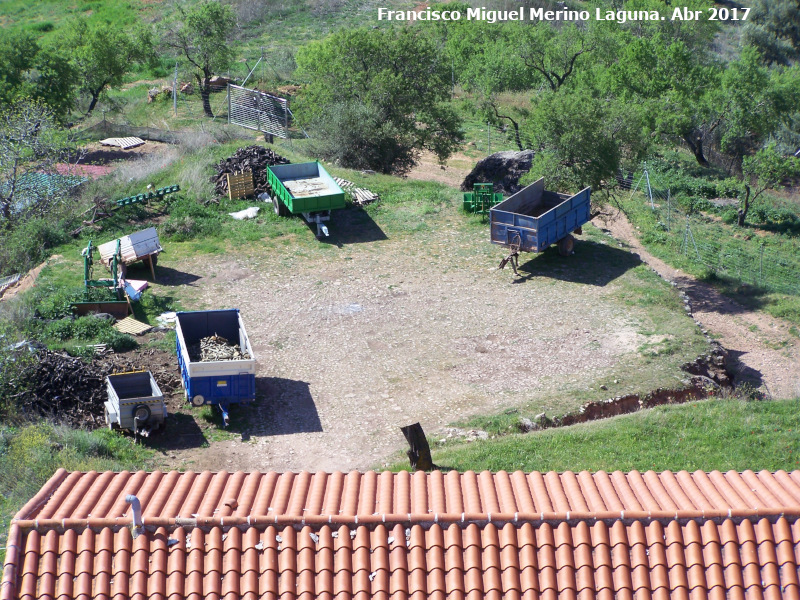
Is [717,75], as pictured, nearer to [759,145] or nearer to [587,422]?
[759,145]

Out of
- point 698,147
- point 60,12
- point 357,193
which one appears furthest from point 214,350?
point 60,12

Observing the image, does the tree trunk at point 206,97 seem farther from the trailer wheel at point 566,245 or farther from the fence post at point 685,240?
the fence post at point 685,240

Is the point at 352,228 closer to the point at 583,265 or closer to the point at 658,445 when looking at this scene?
the point at 583,265

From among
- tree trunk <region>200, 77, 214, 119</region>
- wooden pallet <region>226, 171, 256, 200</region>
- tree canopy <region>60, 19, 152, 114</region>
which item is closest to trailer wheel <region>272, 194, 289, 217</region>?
wooden pallet <region>226, 171, 256, 200</region>

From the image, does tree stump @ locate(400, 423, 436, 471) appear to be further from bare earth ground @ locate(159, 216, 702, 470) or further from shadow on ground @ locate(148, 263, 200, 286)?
shadow on ground @ locate(148, 263, 200, 286)

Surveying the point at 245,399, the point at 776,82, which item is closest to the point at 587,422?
the point at 245,399

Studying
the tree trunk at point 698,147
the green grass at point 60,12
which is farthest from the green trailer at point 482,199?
the green grass at point 60,12
